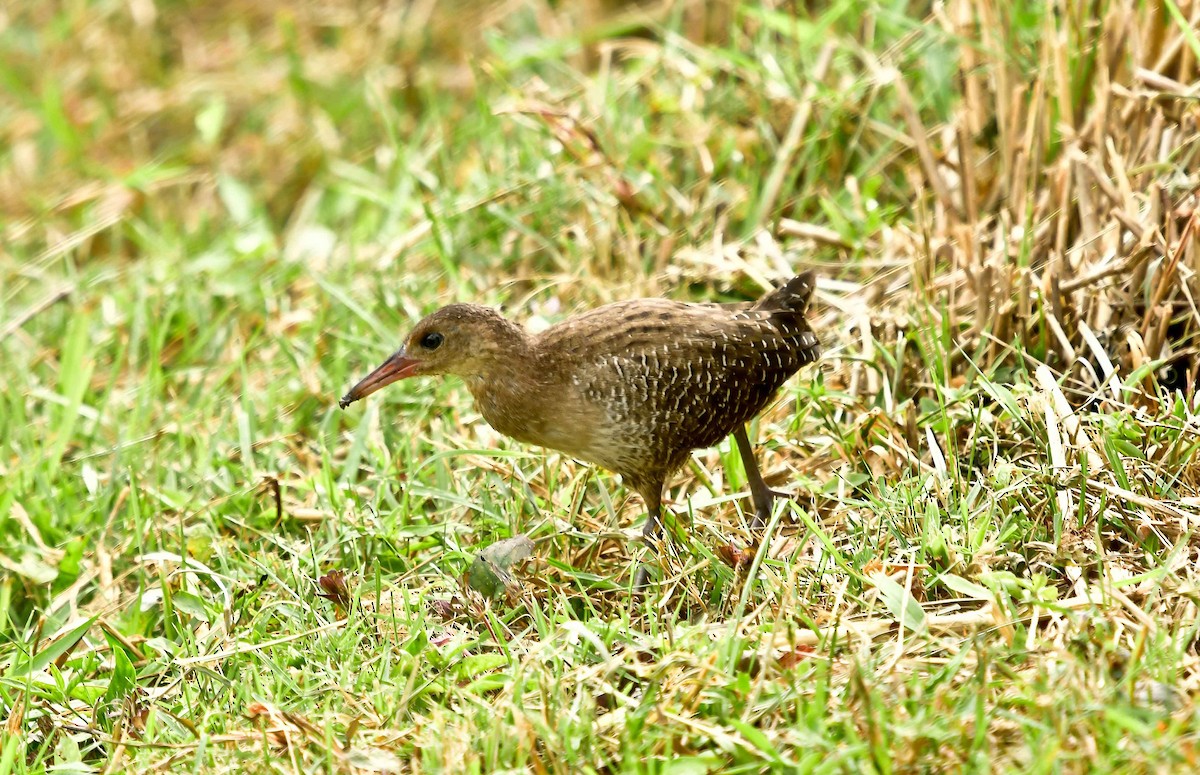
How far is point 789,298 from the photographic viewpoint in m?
4.23

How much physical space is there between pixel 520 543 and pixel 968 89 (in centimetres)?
250

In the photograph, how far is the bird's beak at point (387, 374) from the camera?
414cm

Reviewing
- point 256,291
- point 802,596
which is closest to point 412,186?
point 256,291

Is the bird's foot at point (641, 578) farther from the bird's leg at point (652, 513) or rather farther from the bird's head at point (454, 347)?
the bird's head at point (454, 347)

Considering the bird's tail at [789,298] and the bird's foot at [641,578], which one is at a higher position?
the bird's tail at [789,298]

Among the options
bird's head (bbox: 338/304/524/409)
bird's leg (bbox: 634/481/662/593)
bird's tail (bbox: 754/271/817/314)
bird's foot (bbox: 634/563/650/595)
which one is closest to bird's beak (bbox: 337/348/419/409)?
bird's head (bbox: 338/304/524/409)

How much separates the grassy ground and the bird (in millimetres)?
238

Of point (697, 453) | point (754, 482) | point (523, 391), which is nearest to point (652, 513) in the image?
point (754, 482)

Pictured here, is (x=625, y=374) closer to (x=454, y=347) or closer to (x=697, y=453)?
(x=454, y=347)

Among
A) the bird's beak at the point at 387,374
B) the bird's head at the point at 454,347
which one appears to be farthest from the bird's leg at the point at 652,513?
the bird's beak at the point at 387,374

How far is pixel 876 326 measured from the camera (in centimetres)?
465

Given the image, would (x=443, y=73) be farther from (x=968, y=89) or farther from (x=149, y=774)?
(x=149, y=774)

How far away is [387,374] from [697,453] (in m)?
1.07

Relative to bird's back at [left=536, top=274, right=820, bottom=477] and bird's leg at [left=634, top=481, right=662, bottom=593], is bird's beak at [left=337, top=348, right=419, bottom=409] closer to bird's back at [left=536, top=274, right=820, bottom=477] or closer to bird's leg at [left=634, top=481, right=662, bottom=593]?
bird's back at [left=536, top=274, right=820, bottom=477]
